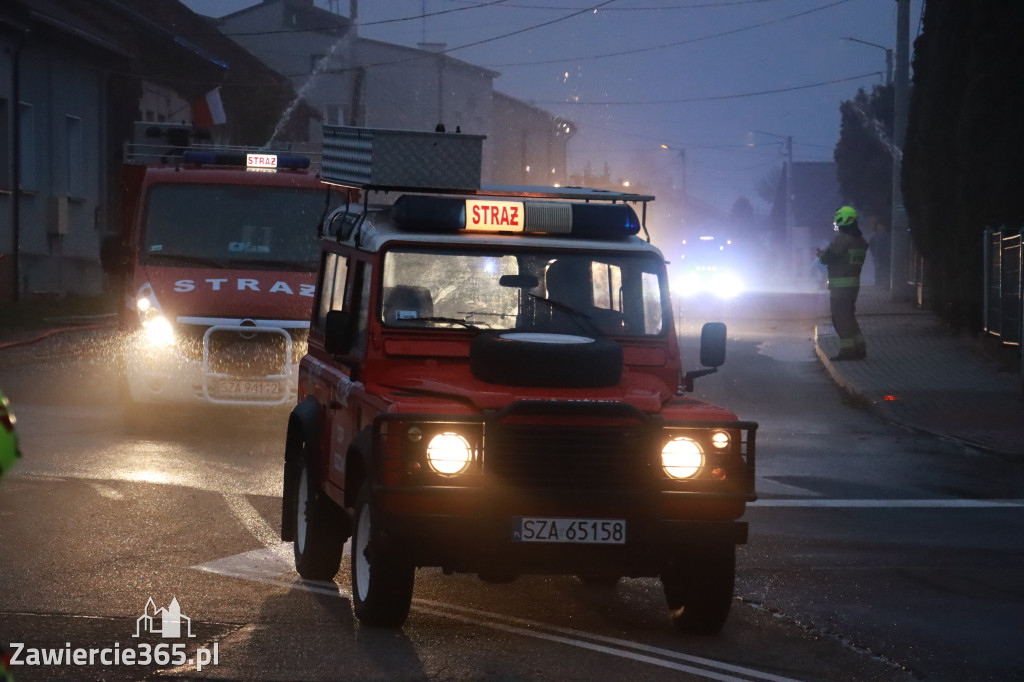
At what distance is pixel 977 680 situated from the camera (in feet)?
22.1

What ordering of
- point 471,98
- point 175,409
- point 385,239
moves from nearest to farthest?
point 385,239
point 175,409
point 471,98

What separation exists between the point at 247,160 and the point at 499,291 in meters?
9.15

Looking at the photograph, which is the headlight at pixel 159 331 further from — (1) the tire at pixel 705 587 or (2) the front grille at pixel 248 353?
(1) the tire at pixel 705 587

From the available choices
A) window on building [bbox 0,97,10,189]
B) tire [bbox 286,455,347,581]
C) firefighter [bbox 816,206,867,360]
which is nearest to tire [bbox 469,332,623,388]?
tire [bbox 286,455,347,581]

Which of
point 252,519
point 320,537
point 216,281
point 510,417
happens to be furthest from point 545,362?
point 216,281

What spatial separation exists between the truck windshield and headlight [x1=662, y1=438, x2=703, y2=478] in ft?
30.5

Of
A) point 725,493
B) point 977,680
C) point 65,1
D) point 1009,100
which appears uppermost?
point 65,1

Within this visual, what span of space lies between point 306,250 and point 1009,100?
12.4 meters

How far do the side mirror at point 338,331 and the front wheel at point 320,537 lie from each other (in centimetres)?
80

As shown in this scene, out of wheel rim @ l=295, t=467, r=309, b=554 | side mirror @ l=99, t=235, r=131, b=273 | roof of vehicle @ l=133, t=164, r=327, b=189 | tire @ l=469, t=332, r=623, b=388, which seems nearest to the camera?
tire @ l=469, t=332, r=623, b=388

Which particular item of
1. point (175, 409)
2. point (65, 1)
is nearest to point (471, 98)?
point (65, 1)

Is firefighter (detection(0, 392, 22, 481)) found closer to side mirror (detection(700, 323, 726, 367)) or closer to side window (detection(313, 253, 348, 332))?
side window (detection(313, 253, 348, 332))

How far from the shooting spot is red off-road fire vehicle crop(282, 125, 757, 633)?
7.02 m

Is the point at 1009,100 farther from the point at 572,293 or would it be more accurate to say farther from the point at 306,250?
the point at 572,293
